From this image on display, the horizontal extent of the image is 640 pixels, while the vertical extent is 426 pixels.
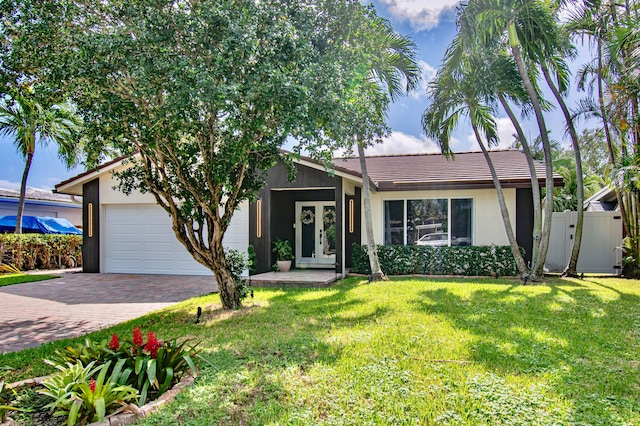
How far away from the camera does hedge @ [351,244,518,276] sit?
1166cm

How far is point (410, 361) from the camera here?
4.39 meters

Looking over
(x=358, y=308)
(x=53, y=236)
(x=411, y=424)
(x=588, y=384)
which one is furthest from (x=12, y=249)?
(x=588, y=384)

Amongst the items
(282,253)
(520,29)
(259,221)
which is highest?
(520,29)

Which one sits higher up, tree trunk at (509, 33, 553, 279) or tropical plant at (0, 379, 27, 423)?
tree trunk at (509, 33, 553, 279)

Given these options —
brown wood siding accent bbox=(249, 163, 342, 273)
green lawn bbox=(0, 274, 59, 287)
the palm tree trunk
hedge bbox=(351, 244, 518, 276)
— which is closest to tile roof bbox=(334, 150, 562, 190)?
the palm tree trunk

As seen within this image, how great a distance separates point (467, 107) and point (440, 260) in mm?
4554

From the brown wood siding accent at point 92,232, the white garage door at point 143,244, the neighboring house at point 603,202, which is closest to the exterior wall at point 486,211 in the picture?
the neighboring house at point 603,202

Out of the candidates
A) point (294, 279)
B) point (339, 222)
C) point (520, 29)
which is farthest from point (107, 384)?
point (520, 29)

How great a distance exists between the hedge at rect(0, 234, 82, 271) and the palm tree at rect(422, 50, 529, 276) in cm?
1486

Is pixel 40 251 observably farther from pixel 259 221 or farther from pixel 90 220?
pixel 259 221

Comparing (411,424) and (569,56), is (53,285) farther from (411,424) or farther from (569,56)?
(569,56)

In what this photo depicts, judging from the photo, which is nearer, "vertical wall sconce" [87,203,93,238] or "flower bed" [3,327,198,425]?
"flower bed" [3,327,198,425]

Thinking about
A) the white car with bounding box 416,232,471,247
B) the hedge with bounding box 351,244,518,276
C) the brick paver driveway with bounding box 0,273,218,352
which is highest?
the white car with bounding box 416,232,471,247

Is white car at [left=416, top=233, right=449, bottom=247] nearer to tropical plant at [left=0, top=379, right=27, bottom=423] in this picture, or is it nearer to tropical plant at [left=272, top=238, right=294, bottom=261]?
tropical plant at [left=272, top=238, right=294, bottom=261]
